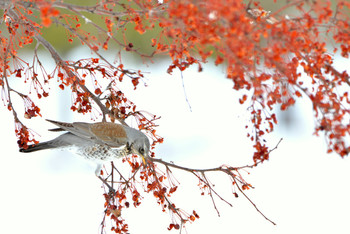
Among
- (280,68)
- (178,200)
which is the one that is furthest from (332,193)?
(280,68)

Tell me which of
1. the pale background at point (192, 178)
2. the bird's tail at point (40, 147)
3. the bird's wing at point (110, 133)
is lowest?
the bird's tail at point (40, 147)

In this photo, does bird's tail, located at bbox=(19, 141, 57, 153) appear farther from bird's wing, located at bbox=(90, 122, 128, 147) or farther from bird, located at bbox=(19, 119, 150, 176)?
bird's wing, located at bbox=(90, 122, 128, 147)

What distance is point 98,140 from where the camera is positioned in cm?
207

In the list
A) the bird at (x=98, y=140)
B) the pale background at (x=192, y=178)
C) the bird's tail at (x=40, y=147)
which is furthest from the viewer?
the pale background at (x=192, y=178)

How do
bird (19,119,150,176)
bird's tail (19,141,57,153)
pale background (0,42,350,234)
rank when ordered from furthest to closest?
1. pale background (0,42,350,234)
2. bird (19,119,150,176)
3. bird's tail (19,141,57,153)

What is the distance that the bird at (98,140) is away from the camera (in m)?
2.04

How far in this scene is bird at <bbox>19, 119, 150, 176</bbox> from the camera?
204 cm

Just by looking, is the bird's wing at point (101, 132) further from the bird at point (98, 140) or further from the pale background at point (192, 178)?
the pale background at point (192, 178)

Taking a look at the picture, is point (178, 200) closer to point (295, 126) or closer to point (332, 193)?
point (332, 193)

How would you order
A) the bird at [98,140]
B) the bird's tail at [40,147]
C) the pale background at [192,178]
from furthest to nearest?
the pale background at [192,178], the bird at [98,140], the bird's tail at [40,147]

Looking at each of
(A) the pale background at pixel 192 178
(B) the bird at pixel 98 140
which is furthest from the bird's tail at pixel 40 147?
(A) the pale background at pixel 192 178

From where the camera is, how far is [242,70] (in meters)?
1.10

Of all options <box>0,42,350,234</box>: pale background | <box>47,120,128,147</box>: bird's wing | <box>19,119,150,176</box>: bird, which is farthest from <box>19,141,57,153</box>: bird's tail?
<box>0,42,350,234</box>: pale background

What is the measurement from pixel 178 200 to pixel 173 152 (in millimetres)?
1202
